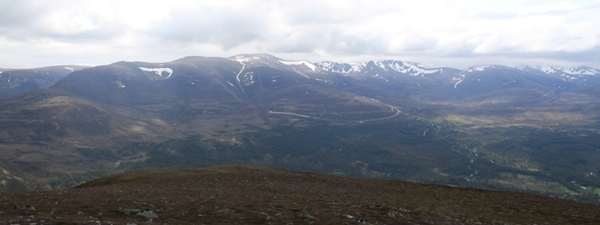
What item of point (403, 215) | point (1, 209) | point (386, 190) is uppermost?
point (1, 209)

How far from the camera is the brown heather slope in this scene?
23.1 metres

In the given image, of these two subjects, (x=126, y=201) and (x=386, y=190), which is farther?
(x=386, y=190)

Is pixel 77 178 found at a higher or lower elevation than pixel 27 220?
lower

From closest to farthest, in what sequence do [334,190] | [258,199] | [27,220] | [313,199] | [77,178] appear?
1. [27,220]
2. [258,199]
3. [313,199]
4. [334,190]
5. [77,178]

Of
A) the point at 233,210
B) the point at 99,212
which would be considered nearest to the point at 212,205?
the point at 233,210

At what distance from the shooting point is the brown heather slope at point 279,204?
75.8 ft

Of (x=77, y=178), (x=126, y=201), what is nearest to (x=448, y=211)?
(x=126, y=201)

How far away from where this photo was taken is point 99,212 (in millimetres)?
23203

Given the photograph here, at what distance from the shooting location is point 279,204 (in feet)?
99.1

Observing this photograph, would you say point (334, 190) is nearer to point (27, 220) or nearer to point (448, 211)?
point (448, 211)

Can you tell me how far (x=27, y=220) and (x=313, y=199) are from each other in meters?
21.5

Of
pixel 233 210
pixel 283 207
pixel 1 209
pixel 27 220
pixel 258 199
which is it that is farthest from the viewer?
pixel 258 199

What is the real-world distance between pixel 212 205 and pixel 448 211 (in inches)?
746

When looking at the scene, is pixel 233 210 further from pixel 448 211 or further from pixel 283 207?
pixel 448 211
